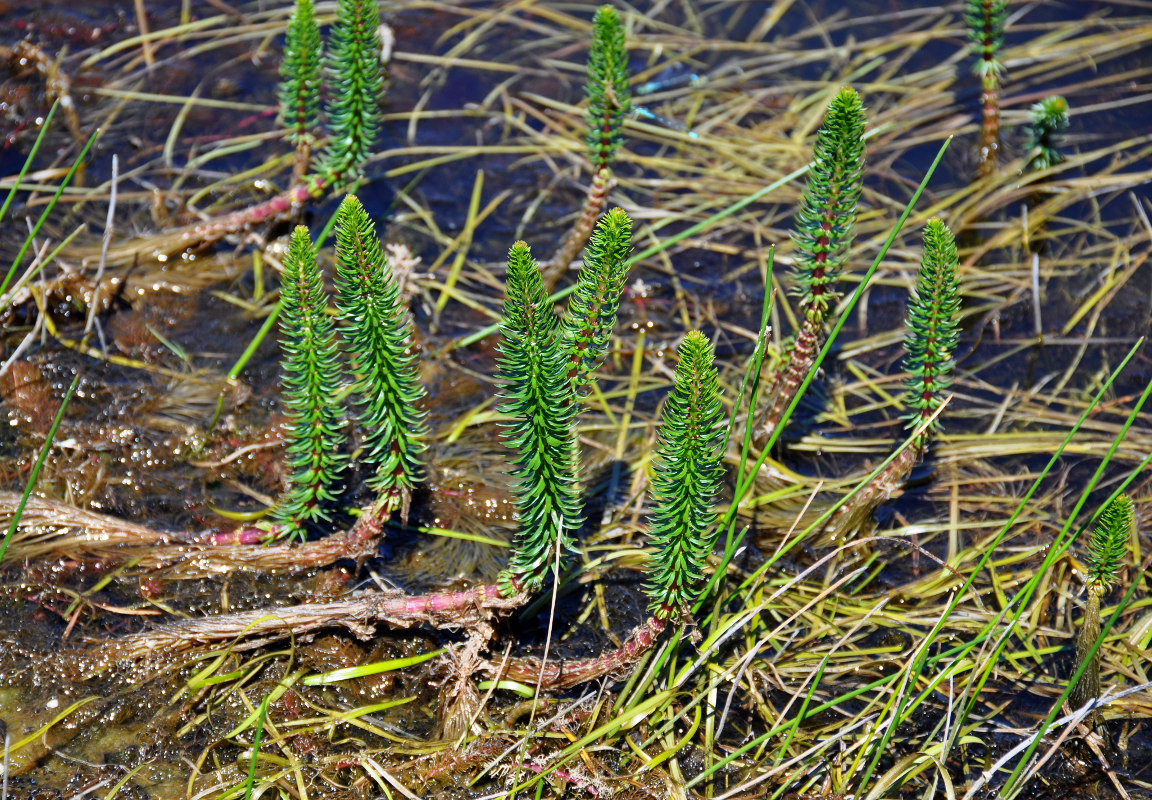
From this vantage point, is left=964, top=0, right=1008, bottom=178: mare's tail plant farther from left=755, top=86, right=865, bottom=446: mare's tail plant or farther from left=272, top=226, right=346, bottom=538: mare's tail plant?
left=272, top=226, right=346, bottom=538: mare's tail plant

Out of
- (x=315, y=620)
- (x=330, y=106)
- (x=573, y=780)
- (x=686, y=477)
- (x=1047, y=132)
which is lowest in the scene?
(x=573, y=780)

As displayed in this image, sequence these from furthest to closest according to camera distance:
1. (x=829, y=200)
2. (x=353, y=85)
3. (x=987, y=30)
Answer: (x=987, y=30)
(x=353, y=85)
(x=829, y=200)

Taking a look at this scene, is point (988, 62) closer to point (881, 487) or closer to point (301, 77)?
point (881, 487)

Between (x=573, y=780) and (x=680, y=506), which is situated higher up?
(x=680, y=506)

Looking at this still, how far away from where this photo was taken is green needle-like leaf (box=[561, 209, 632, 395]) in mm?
2713

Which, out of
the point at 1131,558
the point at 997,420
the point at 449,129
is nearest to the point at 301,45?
the point at 449,129

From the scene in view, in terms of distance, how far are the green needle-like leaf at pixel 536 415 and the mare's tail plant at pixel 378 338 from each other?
13.0 inches

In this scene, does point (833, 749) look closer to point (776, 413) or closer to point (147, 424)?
point (776, 413)

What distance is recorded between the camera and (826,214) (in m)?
3.24

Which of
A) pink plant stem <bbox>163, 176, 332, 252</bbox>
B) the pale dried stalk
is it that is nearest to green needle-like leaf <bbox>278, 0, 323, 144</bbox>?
pink plant stem <bbox>163, 176, 332, 252</bbox>

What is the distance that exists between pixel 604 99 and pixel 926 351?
159 centimetres

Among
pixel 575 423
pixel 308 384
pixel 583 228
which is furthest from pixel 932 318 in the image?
pixel 308 384

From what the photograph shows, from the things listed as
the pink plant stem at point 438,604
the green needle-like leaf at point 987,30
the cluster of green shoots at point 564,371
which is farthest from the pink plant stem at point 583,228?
the green needle-like leaf at point 987,30

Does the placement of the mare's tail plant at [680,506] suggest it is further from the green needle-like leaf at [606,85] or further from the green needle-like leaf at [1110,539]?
the green needle-like leaf at [606,85]
